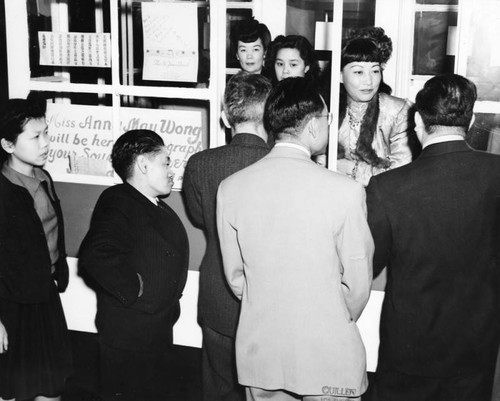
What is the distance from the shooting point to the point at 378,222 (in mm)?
2316

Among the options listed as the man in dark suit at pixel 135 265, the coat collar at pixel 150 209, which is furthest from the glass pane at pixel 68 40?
the coat collar at pixel 150 209

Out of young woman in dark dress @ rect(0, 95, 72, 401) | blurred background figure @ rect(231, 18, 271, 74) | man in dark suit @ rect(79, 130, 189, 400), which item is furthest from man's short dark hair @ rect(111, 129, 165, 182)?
blurred background figure @ rect(231, 18, 271, 74)

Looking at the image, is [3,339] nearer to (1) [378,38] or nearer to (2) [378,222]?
(2) [378,222]

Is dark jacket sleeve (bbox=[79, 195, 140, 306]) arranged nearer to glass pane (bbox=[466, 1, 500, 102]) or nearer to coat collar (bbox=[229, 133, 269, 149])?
coat collar (bbox=[229, 133, 269, 149])

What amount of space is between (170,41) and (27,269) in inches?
58.3

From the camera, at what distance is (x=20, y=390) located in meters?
2.91

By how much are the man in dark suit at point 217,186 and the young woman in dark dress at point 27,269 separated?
2.44ft

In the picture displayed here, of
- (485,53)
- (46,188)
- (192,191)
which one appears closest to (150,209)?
(192,191)

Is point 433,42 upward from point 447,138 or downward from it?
upward

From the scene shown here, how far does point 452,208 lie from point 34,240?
176 centimetres

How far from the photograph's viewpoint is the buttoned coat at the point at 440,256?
7.39 feet

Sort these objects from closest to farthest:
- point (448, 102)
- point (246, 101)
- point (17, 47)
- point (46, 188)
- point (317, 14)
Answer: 1. point (448, 102)
2. point (246, 101)
3. point (46, 188)
4. point (17, 47)
5. point (317, 14)

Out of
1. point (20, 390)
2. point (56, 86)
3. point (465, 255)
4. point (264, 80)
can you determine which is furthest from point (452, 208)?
point (56, 86)

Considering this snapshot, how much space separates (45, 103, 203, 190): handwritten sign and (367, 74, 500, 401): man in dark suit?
5.23 ft
